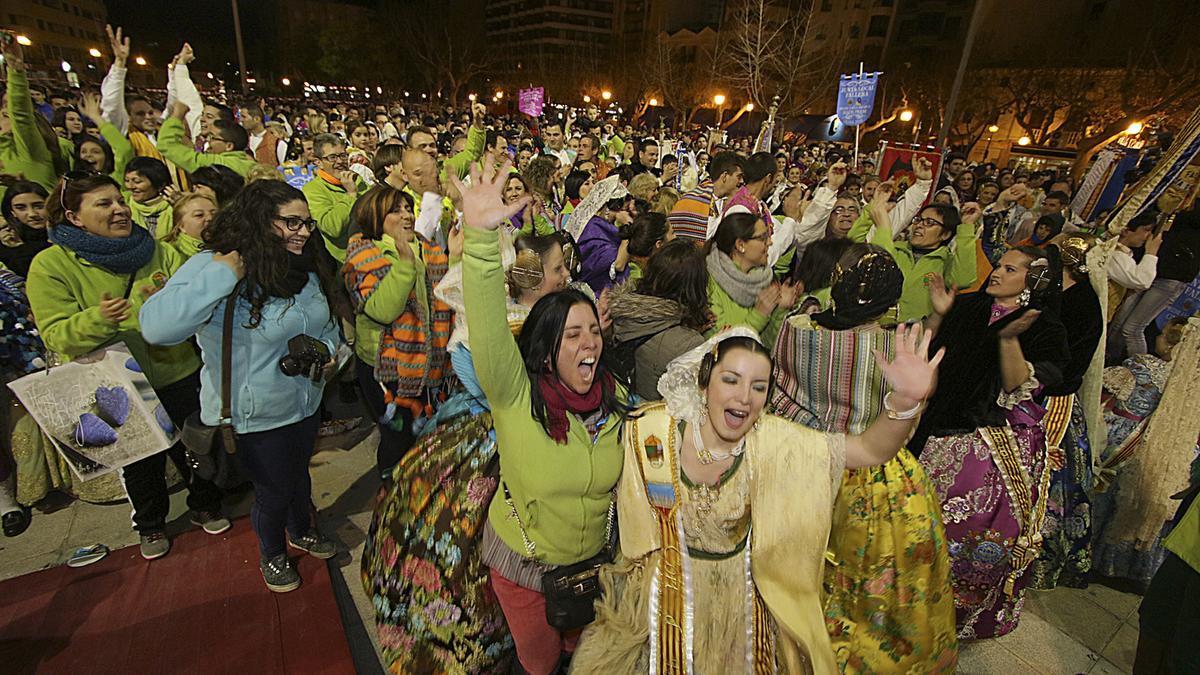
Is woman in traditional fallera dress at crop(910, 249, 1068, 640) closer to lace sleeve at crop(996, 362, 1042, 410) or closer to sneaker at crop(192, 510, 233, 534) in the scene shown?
lace sleeve at crop(996, 362, 1042, 410)

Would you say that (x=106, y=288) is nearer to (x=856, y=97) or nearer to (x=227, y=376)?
(x=227, y=376)

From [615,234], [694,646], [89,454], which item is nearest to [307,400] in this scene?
[89,454]

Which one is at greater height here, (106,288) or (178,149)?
(178,149)

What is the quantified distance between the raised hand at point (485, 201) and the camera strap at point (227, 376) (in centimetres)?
131

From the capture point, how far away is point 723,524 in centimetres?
197

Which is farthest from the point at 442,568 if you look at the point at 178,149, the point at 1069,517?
the point at 178,149

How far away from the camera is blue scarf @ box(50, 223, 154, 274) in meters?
2.67

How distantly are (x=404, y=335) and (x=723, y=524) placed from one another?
2.22 meters

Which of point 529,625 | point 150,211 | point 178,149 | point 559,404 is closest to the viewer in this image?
point 559,404

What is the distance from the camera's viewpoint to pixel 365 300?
328cm

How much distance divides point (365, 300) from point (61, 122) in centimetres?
960

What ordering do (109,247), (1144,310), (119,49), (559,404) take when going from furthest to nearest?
(1144,310) → (119,49) → (109,247) → (559,404)

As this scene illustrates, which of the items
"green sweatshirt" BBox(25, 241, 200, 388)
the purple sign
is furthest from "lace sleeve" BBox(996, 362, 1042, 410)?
the purple sign

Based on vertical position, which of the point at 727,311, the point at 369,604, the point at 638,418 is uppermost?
the point at 727,311
